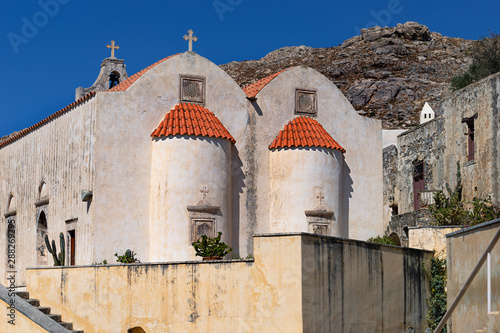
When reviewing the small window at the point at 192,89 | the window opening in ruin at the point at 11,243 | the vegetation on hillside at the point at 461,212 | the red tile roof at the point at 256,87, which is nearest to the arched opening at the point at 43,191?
the window opening in ruin at the point at 11,243

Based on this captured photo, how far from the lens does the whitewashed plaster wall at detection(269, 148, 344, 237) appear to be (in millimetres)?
24500

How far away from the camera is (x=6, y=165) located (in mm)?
30969

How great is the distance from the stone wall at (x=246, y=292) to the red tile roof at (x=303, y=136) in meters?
5.62

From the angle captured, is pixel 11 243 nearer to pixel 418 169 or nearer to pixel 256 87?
pixel 256 87

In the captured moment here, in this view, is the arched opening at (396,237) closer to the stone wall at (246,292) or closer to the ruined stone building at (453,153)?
the ruined stone building at (453,153)

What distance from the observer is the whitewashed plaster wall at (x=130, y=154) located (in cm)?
2259

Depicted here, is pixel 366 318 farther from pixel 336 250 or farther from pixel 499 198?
pixel 499 198

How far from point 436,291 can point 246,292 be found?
6.74 m

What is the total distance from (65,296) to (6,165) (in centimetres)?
1299

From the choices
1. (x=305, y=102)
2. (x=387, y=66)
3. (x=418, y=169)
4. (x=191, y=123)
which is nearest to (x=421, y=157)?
(x=418, y=169)

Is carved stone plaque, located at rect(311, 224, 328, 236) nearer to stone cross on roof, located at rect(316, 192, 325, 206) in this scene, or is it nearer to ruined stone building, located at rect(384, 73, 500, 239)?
stone cross on roof, located at rect(316, 192, 325, 206)

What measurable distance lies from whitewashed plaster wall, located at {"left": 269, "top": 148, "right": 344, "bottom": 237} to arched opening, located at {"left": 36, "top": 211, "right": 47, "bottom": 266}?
8.53 m

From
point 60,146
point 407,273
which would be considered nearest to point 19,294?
point 60,146

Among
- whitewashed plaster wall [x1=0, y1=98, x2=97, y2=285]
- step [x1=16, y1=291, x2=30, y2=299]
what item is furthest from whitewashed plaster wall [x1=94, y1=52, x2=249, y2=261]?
step [x1=16, y1=291, x2=30, y2=299]
